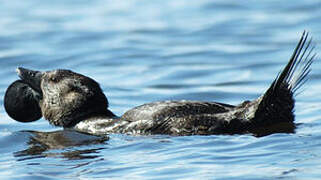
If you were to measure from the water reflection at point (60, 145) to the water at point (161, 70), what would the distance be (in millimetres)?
14

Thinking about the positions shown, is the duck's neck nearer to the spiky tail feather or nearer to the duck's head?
the duck's head

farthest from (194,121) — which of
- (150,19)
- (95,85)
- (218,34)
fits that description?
(150,19)

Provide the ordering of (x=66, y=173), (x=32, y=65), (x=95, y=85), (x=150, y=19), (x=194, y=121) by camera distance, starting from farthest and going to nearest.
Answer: (x=150, y=19), (x=32, y=65), (x=95, y=85), (x=194, y=121), (x=66, y=173)

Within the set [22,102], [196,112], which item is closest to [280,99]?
[196,112]

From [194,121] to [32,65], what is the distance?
7068 mm

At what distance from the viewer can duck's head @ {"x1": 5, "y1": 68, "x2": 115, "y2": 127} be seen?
10539 millimetres

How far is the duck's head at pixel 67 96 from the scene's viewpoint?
10539 mm

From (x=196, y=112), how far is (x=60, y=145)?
153cm

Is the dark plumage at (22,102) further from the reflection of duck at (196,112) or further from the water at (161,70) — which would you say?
the reflection of duck at (196,112)

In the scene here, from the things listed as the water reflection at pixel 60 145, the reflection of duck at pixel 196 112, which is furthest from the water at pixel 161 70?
the reflection of duck at pixel 196 112

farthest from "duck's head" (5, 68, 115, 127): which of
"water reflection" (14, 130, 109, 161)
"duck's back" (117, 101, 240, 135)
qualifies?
"duck's back" (117, 101, 240, 135)

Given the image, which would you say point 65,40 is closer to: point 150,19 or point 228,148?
point 150,19

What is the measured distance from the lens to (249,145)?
9.02 meters

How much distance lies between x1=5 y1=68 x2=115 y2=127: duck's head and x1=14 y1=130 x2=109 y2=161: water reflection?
0.20 meters
